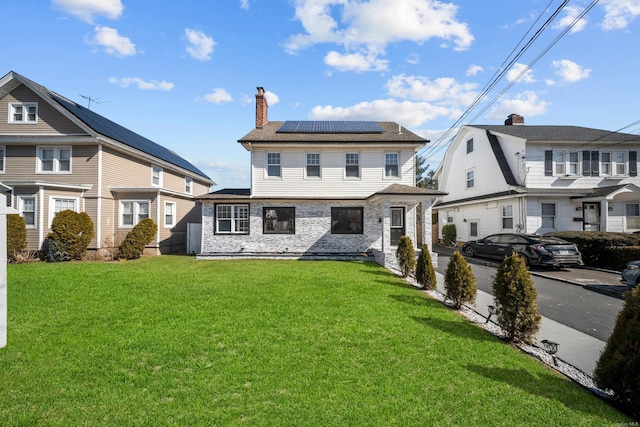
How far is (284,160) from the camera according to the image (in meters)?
16.2

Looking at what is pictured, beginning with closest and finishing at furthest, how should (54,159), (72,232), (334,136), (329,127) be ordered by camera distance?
1. (72,232)
2. (54,159)
3. (334,136)
4. (329,127)

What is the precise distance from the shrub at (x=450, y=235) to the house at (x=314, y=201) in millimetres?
10323

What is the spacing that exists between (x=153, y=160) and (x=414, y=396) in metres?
20.2

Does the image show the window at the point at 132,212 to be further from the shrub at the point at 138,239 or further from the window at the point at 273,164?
the window at the point at 273,164

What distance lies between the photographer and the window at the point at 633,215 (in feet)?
56.0

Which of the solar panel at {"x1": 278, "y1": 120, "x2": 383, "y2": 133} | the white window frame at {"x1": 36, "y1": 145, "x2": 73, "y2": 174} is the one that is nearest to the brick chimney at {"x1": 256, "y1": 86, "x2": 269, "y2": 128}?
the solar panel at {"x1": 278, "y1": 120, "x2": 383, "y2": 133}

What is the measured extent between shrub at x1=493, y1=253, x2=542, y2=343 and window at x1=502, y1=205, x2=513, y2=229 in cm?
1481

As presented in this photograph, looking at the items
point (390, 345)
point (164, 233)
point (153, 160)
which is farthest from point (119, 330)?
point (153, 160)

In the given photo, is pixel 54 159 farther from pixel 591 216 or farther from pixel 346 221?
pixel 591 216

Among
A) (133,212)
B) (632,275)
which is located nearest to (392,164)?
(632,275)

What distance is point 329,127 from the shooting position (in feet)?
59.0

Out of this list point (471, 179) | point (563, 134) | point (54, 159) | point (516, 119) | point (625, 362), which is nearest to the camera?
point (625, 362)

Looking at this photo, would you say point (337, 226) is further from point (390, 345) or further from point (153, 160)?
point (153, 160)

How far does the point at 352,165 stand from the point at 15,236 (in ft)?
52.2
